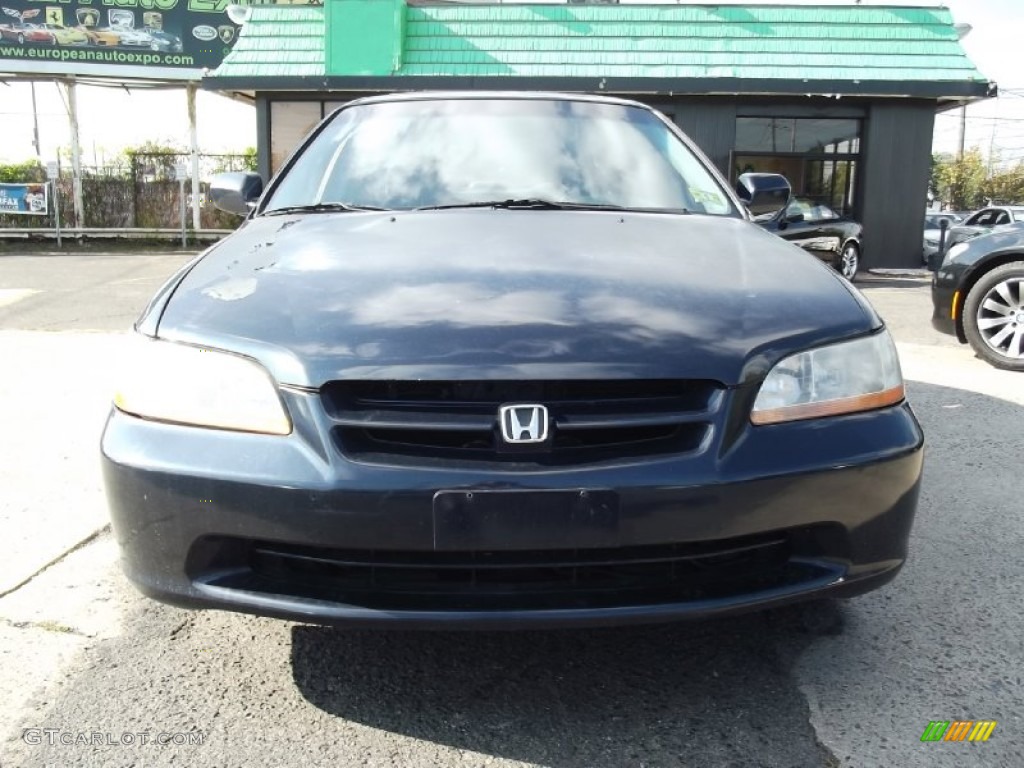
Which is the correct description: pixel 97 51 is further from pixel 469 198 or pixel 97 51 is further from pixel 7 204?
pixel 469 198

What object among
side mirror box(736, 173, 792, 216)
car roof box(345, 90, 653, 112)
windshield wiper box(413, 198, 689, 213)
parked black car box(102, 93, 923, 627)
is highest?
car roof box(345, 90, 653, 112)

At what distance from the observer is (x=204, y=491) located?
185cm

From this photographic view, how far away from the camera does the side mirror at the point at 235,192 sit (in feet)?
11.9

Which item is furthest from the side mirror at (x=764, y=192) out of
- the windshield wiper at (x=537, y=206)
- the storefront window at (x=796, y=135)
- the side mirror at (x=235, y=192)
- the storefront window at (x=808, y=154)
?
Answer: the storefront window at (x=796, y=135)

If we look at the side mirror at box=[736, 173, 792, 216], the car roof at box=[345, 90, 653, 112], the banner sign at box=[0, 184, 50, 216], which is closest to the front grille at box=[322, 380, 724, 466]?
the car roof at box=[345, 90, 653, 112]

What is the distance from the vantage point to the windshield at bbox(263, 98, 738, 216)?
3.03m

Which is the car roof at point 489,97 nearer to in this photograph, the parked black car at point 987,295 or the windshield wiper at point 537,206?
the windshield wiper at point 537,206

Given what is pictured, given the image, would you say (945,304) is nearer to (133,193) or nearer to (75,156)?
(133,193)

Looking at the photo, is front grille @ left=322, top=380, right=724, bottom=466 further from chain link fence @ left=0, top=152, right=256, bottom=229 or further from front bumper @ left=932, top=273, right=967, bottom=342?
chain link fence @ left=0, top=152, right=256, bottom=229

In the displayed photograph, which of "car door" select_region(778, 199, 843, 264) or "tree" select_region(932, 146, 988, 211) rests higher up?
"tree" select_region(932, 146, 988, 211)

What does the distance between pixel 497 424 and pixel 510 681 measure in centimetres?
76

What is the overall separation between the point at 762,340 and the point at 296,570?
45.3 inches

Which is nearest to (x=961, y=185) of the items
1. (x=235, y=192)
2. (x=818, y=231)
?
(x=818, y=231)

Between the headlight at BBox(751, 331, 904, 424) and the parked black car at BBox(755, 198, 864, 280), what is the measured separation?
34.0 feet
